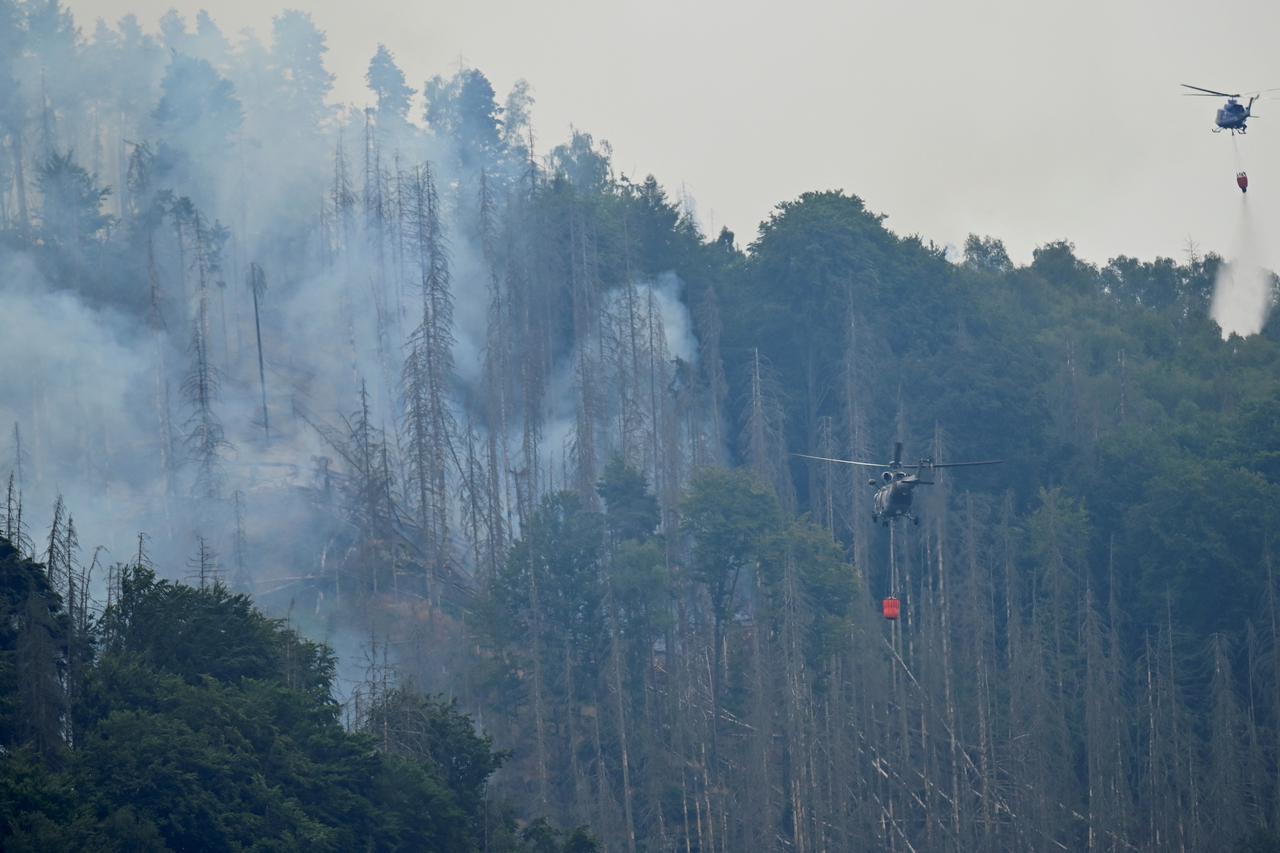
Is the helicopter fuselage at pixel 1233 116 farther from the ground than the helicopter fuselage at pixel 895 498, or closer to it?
farther from the ground

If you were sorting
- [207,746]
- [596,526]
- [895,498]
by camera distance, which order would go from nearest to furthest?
1. [207,746]
2. [895,498]
3. [596,526]

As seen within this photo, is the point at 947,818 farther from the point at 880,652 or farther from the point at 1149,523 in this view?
the point at 1149,523

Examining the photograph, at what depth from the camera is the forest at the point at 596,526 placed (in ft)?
206

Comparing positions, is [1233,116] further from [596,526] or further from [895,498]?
[596,526]

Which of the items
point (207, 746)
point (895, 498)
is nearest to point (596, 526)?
point (895, 498)

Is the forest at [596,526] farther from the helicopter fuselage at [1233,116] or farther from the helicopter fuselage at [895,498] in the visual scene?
the helicopter fuselage at [1233,116]

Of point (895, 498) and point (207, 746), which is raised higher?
point (895, 498)

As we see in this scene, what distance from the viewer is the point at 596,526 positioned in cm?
8431

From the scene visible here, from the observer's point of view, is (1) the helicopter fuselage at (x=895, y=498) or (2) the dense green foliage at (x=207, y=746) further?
(1) the helicopter fuselage at (x=895, y=498)

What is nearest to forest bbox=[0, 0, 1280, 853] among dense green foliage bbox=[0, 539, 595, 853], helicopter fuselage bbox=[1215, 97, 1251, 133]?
dense green foliage bbox=[0, 539, 595, 853]

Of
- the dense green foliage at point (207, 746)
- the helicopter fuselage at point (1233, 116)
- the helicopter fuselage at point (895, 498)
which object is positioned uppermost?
the helicopter fuselage at point (1233, 116)

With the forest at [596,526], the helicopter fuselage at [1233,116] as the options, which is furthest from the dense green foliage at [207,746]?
the helicopter fuselage at [1233,116]

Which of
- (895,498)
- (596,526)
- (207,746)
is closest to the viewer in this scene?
(207,746)

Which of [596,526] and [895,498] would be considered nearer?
[895,498]
